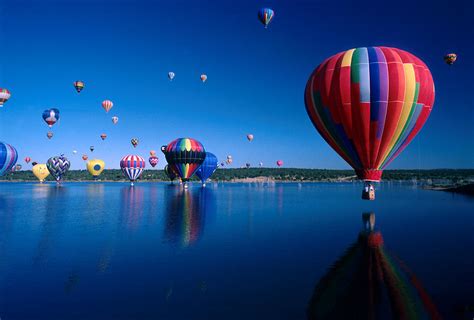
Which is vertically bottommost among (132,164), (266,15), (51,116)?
(132,164)

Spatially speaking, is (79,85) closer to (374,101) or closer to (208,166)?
(208,166)

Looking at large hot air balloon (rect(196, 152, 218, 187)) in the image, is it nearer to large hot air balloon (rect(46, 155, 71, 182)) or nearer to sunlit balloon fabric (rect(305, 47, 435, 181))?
large hot air balloon (rect(46, 155, 71, 182))

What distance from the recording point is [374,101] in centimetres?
2227

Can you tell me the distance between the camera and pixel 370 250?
1526cm

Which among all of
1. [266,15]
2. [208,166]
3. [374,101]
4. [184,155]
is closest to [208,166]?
[208,166]

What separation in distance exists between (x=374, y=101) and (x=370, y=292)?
15935 mm

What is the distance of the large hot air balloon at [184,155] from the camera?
212ft

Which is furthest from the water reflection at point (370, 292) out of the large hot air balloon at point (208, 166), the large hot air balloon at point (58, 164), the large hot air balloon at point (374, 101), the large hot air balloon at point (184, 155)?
the large hot air balloon at point (58, 164)

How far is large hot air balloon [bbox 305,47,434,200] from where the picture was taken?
22203mm

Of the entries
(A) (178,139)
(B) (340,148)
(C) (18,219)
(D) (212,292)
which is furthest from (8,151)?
(D) (212,292)

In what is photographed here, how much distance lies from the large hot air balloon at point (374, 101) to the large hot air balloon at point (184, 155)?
4386 centimetres

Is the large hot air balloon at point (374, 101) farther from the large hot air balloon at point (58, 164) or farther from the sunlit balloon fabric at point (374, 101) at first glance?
the large hot air balloon at point (58, 164)

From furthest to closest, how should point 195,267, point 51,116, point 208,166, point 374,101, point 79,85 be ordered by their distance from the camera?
point 208,166, point 51,116, point 79,85, point 374,101, point 195,267

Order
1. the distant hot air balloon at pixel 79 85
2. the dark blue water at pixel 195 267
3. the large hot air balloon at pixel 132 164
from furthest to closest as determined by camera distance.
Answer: the large hot air balloon at pixel 132 164, the distant hot air balloon at pixel 79 85, the dark blue water at pixel 195 267
